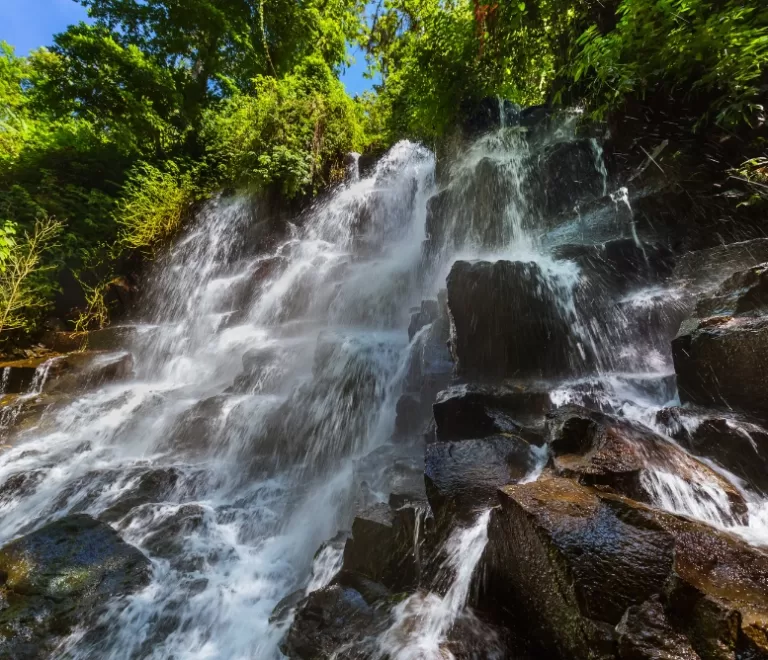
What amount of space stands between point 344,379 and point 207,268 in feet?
24.7

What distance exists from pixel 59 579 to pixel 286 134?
41.0 ft

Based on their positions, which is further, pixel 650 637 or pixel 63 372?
pixel 63 372

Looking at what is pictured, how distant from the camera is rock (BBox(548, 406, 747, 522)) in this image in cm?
273

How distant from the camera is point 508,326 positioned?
5.37 meters

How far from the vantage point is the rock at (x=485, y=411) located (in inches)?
171

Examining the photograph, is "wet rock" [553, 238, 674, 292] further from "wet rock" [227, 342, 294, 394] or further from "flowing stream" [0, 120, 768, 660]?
"wet rock" [227, 342, 294, 394]

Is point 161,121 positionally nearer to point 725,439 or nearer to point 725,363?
point 725,363

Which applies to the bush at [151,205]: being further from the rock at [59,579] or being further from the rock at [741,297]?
the rock at [741,297]

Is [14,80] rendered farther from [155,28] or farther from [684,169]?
[684,169]

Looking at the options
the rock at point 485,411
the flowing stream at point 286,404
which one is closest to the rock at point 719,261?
the flowing stream at point 286,404

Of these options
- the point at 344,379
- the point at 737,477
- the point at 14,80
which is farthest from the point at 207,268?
the point at 14,80

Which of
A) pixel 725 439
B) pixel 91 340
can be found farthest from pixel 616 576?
pixel 91 340

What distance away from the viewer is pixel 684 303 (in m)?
5.19

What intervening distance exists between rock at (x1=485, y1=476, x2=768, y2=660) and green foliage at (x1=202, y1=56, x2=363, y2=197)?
12.2m
